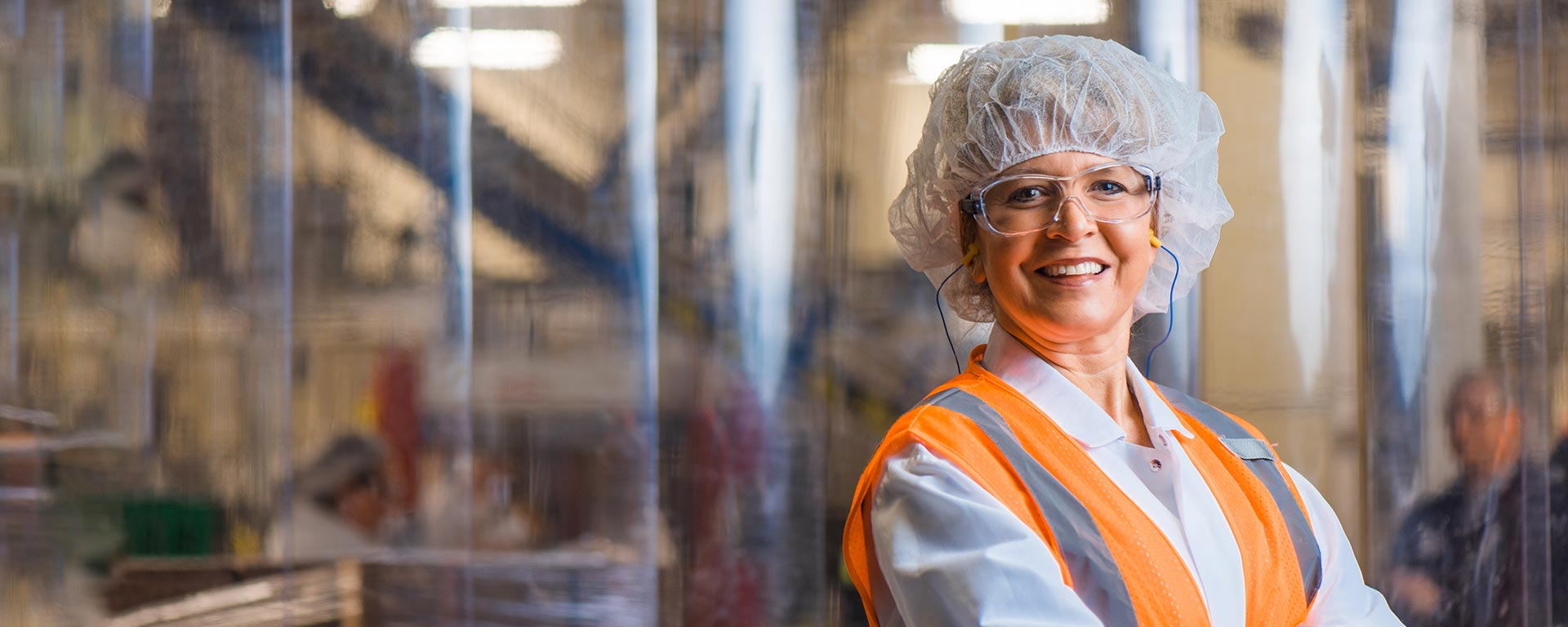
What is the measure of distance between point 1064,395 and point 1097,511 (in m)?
0.12

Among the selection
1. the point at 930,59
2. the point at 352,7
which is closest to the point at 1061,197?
the point at 930,59

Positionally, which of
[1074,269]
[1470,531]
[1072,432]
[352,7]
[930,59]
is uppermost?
[352,7]

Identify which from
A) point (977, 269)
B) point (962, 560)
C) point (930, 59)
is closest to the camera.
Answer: point (962, 560)

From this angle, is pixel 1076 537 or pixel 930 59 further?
pixel 930 59

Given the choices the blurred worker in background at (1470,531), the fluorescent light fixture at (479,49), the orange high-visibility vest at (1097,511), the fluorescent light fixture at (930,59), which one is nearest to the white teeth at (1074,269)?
the orange high-visibility vest at (1097,511)


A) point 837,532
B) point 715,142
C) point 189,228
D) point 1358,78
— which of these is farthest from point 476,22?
point 1358,78

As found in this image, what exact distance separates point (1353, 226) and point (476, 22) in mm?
1644

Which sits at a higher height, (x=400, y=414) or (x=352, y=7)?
(x=352, y=7)

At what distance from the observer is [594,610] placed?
2066 mm

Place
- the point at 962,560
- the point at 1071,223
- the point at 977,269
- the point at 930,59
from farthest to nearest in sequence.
→ 1. the point at 930,59
2. the point at 977,269
3. the point at 1071,223
4. the point at 962,560

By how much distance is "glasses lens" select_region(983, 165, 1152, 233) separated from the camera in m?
0.92

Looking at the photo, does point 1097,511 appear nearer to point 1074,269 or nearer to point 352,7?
point 1074,269

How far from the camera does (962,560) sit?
2.51 ft

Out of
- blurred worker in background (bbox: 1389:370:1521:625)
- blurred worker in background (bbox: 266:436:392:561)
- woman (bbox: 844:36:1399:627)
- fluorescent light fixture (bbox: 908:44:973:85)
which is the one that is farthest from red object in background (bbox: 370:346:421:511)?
blurred worker in background (bbox: 1389:370:1521:625)
